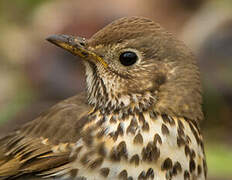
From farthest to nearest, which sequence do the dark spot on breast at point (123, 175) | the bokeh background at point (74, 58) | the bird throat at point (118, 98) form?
the bokeh background at point (74, 58) → the bird throat at point (118, 98) → the dark spot on breast at point (123, 175)

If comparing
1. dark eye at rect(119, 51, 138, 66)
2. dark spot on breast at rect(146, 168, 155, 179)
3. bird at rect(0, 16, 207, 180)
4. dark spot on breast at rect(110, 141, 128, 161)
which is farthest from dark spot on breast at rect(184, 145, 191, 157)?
dark eye at rect(119, 51, 138, 66)

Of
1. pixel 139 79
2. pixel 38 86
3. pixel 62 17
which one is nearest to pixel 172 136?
pixel 139 79

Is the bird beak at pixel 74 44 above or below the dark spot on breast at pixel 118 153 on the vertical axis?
above

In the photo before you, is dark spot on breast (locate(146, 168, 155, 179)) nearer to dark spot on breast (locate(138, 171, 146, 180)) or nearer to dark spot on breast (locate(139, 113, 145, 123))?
dark spot on breast (locate(138, 171, 146, 180))

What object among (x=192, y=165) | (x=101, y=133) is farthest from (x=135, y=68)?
(x=192, y=165)

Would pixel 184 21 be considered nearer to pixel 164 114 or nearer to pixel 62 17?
pixel 62 17

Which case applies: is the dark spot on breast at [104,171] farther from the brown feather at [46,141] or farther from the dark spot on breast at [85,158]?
the brown feather at [46,141]

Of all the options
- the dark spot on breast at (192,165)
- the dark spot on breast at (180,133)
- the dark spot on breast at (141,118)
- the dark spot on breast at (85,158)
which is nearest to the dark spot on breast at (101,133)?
the dark spot on breast at (85,158)

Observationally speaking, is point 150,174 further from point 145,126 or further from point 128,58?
point 128,58
